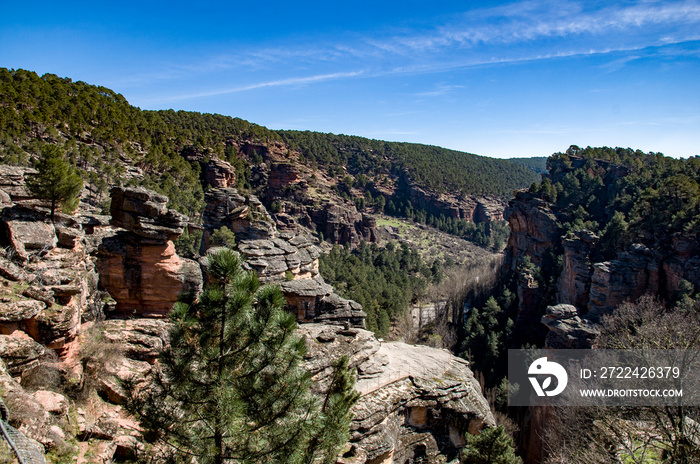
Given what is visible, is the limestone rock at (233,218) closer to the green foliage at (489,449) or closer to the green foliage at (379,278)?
the green foliage at (379,278)

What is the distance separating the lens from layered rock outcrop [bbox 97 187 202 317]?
16234 millimetres

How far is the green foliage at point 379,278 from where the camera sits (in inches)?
1732

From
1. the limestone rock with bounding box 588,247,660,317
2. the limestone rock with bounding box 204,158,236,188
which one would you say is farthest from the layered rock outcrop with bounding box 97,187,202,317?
the limestone rock with bounding box 204,158,236,188

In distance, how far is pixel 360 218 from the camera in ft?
283

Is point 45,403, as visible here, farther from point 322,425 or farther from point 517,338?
point 517,338

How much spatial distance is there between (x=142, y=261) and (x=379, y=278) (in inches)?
1742

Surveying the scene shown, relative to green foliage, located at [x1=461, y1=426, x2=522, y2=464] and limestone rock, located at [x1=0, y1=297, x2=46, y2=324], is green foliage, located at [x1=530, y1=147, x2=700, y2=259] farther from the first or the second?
limestone rock, located at [x1=0, y1=297, x2=46, y2=324]

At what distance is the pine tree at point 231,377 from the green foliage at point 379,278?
30.9 m

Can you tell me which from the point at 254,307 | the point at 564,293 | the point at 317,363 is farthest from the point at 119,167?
the point at 564,293

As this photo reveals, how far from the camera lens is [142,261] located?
16.6 metres

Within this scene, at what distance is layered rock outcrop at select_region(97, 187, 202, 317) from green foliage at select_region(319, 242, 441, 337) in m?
23.7

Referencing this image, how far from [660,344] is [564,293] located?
114ft

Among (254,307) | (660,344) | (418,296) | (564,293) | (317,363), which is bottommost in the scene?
(418,296)

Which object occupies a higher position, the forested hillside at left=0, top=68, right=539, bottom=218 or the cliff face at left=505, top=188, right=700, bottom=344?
the forested hillside at left=0, top=68, right=539, bottom=218
